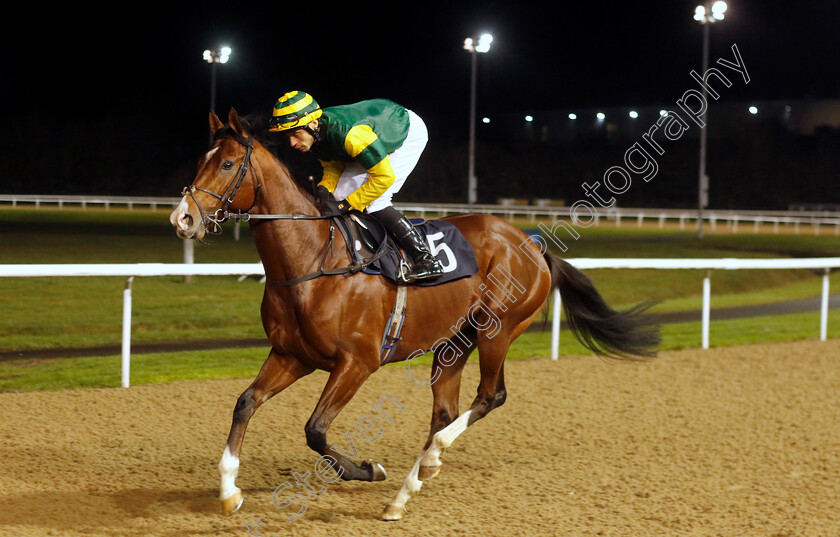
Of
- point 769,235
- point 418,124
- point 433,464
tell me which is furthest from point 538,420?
point 769,235

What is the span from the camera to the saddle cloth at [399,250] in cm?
376

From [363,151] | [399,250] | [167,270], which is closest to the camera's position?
[363,151]

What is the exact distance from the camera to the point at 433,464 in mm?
3811

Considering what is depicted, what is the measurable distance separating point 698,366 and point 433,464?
4266mm

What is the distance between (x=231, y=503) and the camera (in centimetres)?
341

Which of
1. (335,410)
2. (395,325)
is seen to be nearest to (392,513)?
(335,410)

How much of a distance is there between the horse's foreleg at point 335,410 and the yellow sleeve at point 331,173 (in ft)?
2.80

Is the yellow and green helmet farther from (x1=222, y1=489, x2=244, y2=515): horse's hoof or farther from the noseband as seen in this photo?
(x1=222, y1=489, x2=244, y2=515): horse's hoof

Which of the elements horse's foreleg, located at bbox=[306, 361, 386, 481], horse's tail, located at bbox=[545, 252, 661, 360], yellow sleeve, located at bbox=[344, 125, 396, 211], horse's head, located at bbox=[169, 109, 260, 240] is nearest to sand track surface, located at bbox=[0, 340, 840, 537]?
horse's foreleg, located at bbox=[306, 361, 386, 481]

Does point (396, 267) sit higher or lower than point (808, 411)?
higher

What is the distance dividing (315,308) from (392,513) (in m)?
0.88

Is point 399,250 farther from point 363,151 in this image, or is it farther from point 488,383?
point 488,383

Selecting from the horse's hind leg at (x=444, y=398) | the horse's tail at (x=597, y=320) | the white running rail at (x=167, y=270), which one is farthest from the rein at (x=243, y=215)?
the white running rail at (x=167, y=270)

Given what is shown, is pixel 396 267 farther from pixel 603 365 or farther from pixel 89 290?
pixel 89 290
